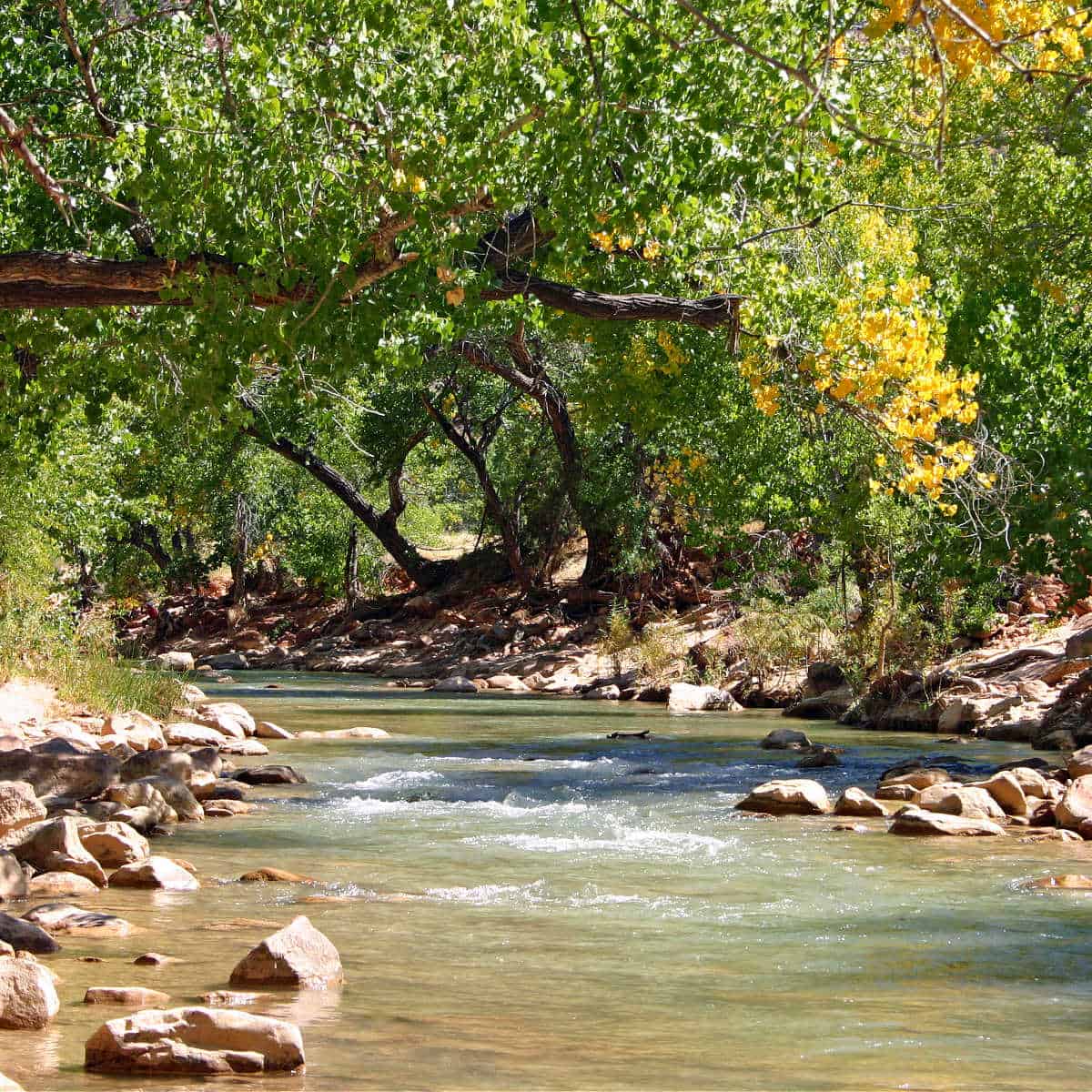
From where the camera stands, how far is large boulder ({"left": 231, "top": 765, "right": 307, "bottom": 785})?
13.3 meters

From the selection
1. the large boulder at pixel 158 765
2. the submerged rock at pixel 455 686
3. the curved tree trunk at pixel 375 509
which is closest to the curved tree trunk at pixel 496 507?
the curved tree trunk at pixel 375 509

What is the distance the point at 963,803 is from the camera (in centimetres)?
1055

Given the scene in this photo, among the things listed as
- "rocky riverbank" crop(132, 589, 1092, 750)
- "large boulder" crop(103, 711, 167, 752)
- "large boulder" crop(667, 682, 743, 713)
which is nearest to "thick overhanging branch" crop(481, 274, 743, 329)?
"large boulder" crop(103, 711, 167, 752)

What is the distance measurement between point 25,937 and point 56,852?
2124mm

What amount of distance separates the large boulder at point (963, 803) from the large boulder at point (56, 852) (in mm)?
6229

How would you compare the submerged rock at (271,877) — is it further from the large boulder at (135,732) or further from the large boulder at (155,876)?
the large boulder at (135,732)

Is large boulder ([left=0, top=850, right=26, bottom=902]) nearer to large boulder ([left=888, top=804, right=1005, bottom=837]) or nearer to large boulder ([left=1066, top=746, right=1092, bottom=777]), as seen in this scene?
large boulder ([left=888, top=804, right=1005, bottom=837])

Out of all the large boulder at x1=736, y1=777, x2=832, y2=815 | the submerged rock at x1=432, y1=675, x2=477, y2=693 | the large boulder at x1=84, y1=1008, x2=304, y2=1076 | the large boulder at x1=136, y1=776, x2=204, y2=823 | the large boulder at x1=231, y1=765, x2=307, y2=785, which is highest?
the large boulder at x1=84, y1=1008, x2=304, y2=1076

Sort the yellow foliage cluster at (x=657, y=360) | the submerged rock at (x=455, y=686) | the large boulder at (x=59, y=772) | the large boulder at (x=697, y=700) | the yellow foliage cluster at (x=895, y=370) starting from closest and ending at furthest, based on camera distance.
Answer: the yellow foliage cluster at (x=895, y=370)
the large boulder at (x=59, y=772)
the yellow foliage cluster at (x=657, y=360)
the large boulder at (x=697, y=700)
the submerged rock at (x=455, y=686)

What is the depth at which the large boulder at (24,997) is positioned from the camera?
16.6ft

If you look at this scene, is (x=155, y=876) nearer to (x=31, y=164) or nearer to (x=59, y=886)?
(x=59, y=886)

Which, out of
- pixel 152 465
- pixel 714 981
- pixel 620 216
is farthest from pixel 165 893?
pixel 152 465

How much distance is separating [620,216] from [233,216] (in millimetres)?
2510

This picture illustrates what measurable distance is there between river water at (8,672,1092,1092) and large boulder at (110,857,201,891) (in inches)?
7.2
